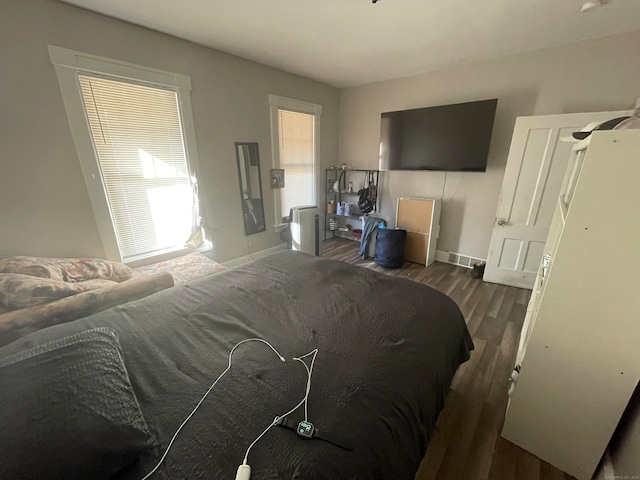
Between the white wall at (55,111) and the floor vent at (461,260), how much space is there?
10.6ft

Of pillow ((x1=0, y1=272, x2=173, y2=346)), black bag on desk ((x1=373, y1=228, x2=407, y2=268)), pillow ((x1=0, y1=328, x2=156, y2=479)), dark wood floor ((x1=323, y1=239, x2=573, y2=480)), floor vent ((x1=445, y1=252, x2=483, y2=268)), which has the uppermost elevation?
pillow ((x1=0, y1=328, x2=156, y2=479))

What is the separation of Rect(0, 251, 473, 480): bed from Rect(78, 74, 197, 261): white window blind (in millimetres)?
1378

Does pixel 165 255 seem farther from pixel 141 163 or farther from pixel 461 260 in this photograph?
pixel 461 260

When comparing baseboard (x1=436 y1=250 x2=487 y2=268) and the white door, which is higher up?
the white door

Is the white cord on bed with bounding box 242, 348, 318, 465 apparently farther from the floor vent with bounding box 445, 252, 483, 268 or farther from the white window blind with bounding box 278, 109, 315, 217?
the floor vent with bounding box 445, 252, 483, 268

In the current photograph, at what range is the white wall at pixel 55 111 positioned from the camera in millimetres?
1729

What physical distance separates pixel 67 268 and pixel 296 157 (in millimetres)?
2825

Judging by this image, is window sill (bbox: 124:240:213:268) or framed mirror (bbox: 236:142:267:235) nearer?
window sill (bbox: 124:240:213:268)

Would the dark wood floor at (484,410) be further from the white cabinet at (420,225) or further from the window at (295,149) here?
the window at (295,149)

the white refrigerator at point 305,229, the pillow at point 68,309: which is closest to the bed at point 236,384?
the pillow at point 68,309

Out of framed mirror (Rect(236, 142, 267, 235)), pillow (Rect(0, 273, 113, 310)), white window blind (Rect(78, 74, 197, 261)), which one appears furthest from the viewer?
framed mirror (Rect(236, 142, 267, 235))

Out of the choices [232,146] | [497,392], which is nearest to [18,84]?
[232,146]

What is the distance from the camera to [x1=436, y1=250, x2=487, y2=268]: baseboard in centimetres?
337

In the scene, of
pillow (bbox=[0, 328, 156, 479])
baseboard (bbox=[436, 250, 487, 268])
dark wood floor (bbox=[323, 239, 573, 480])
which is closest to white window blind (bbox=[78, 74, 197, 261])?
pillow (bbox=[0, 328, 156, 479])
